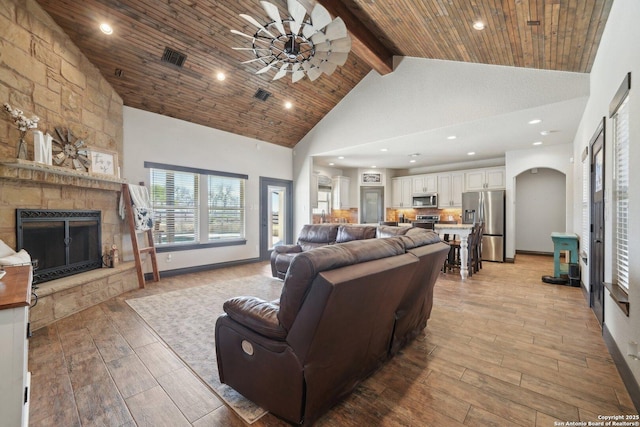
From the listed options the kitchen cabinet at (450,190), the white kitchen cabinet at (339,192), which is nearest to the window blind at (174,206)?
the white kitchen cabinet at (339,192)

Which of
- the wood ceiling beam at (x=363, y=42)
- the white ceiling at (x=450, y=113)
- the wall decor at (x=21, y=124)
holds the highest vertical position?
the wood ceiling beam at (x=363, y=42)

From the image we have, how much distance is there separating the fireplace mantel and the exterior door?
5853 millimetres

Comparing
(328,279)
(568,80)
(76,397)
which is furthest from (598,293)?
(76,397)

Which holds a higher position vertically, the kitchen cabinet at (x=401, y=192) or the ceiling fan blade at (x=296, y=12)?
the ceiling fan blade at (x=296, y=12)

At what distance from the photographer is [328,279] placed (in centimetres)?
130

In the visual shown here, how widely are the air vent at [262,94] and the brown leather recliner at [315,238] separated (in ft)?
9.15

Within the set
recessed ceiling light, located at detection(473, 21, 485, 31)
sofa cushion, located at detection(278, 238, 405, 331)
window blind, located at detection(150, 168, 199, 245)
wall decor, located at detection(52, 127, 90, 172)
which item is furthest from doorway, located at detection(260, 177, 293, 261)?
sofa cushion, located at detection(278, 238, 405, 331)

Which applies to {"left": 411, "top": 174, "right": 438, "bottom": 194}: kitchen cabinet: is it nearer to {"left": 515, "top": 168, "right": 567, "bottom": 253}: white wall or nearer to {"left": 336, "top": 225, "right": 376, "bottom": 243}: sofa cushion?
{"left": 515, "top": 168, "right": 567, "bottom": 253}: white wall

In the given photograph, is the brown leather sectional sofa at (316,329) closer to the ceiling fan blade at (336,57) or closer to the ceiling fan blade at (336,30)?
the ceiling fan blade at (336,30)

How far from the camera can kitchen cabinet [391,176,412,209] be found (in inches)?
348

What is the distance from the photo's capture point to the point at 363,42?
425 centimetres

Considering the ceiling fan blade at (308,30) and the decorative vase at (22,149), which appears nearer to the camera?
the ceiling fan blade at (308,30)

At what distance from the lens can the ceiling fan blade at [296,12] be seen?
248 centimetres

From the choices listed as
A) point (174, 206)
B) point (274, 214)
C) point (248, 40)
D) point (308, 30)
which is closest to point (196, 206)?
point (174, 206)
